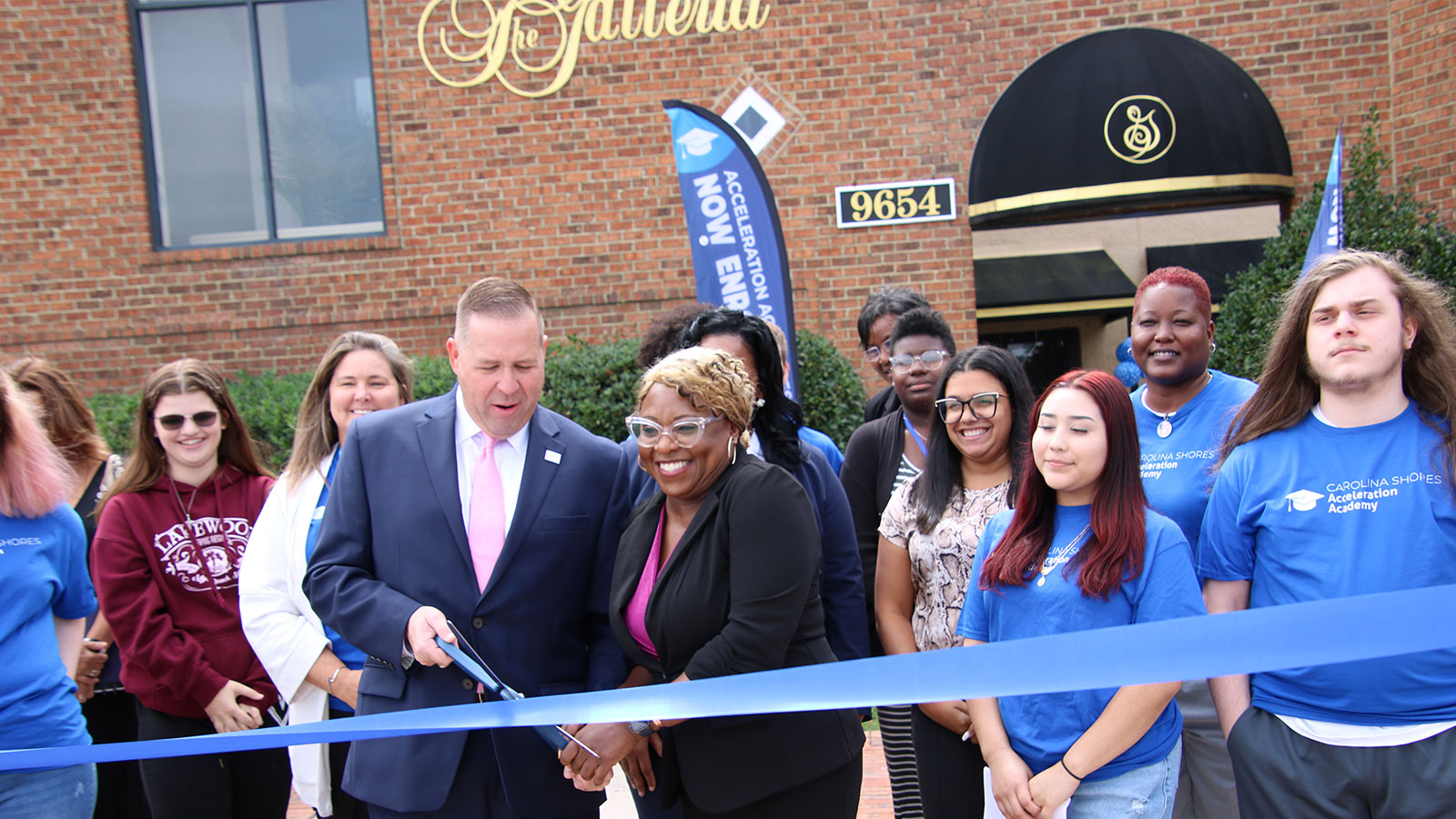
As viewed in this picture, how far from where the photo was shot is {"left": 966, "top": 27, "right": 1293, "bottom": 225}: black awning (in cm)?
835

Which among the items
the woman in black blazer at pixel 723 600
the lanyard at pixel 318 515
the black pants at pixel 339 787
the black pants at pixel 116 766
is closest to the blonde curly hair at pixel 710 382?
the woman in black blazer at pixel 723 600

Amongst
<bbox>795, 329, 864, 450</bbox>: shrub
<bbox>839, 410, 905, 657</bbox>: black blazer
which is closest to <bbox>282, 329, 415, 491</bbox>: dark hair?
<bbox>839, 410, 905, 657</bbox>: black blazer

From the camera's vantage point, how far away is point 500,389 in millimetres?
2746

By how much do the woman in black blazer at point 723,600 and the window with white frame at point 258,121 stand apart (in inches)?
275

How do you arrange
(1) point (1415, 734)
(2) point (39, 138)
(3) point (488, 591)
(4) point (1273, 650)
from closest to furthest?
(4) point (1273, 650) < (1) point (1415, 734) < (3) point (488, 591) < (2) point (39, 138)

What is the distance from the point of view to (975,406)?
3.17 m

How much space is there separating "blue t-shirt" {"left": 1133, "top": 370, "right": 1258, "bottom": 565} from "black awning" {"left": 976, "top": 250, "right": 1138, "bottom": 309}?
719 cm

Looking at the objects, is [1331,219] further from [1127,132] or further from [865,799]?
[865,799]

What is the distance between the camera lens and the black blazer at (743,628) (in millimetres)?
2451

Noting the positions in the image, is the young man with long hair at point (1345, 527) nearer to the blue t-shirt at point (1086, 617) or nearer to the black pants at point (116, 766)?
the blue t-shirt at point (1086, 617)

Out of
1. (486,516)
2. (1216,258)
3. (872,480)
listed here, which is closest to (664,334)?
(872,480)

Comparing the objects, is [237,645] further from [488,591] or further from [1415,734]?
[1415,734]

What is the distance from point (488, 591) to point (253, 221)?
7.58 metres

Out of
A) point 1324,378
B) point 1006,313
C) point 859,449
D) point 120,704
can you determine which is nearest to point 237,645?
point 120,704
